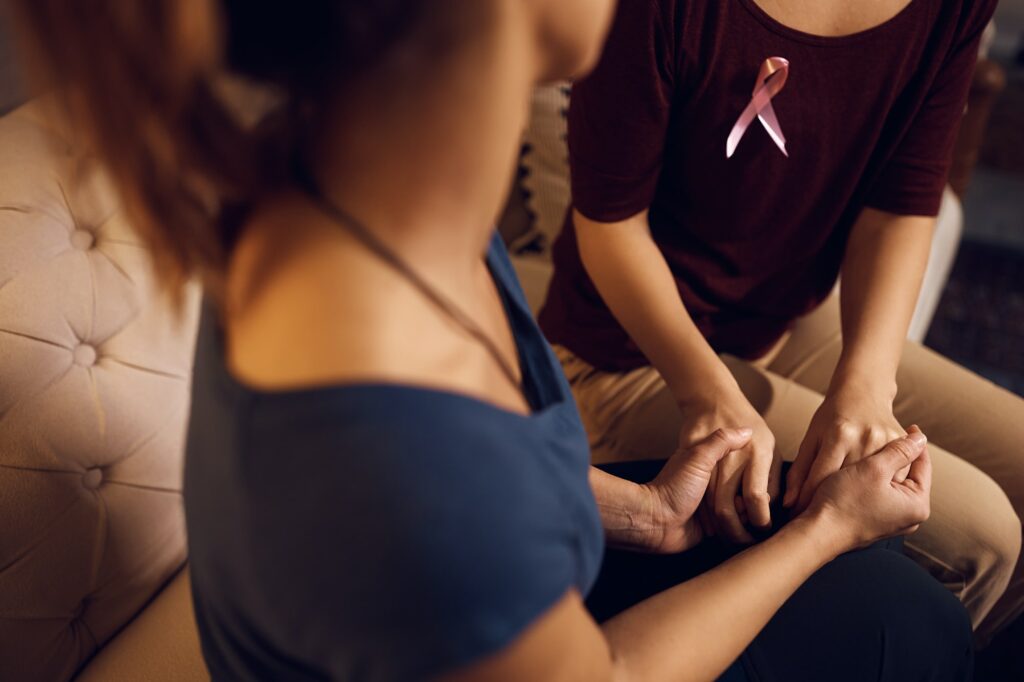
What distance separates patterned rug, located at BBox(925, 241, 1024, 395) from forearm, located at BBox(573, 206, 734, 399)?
1.27 metres

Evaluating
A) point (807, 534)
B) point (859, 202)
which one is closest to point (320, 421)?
point (807, 534)

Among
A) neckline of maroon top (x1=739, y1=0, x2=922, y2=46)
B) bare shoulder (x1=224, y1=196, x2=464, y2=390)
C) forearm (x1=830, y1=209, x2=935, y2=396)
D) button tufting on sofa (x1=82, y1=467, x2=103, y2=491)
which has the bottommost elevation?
button tufting on sofa (x1=82, y1=467, x2=103, y2=491)

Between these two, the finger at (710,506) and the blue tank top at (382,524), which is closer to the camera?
the blue tank top at (382,524)

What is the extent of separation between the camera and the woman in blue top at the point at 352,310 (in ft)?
1.20

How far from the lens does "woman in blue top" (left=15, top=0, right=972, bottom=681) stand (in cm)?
36

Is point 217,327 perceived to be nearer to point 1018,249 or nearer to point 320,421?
point 320,421

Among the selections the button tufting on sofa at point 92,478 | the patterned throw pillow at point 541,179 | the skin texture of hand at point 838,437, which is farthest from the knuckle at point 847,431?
the button tufting on sofa at point 92,478

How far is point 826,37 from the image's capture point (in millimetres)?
784

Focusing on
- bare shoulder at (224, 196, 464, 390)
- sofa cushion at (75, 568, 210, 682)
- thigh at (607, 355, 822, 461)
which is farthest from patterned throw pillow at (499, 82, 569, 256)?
bare shoulder at (224, 196, 464, 390)

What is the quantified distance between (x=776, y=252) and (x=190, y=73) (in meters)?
0.73

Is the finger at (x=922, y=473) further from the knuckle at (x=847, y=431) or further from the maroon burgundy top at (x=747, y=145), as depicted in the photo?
the maroon burgundy top at (x=747, y=145)

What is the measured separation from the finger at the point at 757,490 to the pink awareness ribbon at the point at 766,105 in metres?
0.32

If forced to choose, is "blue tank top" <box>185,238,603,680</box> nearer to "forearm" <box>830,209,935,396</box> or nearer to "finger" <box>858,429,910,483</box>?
"finger" <box>858,429,910,483</box>

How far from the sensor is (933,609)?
73cm
